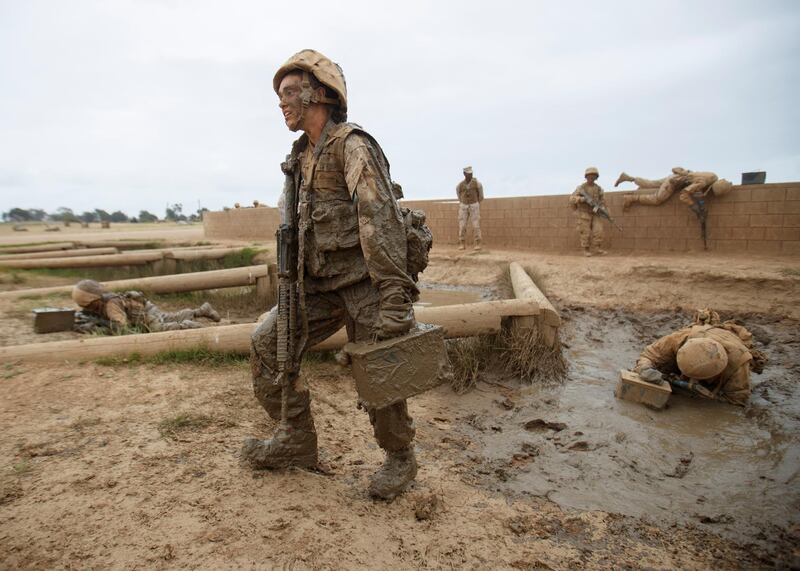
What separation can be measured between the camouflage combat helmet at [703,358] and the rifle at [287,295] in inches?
127

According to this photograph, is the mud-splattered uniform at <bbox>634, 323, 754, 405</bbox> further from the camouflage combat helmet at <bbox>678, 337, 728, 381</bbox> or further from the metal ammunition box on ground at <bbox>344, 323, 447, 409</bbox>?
the metal ammunition box on ground at <bbox>344, 323, 447, 409</bbox>

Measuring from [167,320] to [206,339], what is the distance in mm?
1931

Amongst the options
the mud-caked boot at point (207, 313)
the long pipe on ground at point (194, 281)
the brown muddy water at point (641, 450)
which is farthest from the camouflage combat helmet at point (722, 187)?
the mud-caked boot at point (207, 313)

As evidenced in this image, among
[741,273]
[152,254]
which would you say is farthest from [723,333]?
[152,254]

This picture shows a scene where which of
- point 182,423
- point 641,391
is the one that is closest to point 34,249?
point 182,423

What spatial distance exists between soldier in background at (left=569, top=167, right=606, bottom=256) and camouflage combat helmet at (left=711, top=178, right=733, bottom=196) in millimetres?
2096

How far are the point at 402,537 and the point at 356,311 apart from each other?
3.44 ft

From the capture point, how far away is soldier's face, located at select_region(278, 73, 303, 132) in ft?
7.70

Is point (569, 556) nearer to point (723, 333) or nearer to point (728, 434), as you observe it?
point (728, 434)

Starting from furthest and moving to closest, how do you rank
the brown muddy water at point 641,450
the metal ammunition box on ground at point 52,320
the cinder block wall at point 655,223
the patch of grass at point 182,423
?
the cinder block wall at point 655,223
the metal ammunition box on ground at point 52,320
the patch of grass at point 182,423
the brown muddy water at point 641,450

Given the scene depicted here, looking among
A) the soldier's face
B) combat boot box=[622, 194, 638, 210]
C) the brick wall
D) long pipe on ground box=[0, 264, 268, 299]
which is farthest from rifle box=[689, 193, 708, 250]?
the brick wall

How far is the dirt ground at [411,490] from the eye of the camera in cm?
217

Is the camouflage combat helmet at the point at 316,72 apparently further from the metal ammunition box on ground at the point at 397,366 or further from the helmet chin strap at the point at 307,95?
the metal ammunition box on ground at the point at 397,366

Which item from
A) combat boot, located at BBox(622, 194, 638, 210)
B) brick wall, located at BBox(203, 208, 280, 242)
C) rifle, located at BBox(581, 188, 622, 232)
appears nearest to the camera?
combat boot, located at BBox(622, 194, 638, 210)
